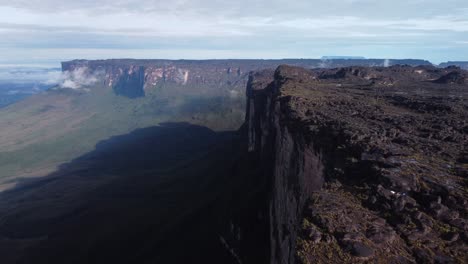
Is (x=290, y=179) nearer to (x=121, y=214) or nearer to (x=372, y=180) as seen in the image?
(x=372, y=180)

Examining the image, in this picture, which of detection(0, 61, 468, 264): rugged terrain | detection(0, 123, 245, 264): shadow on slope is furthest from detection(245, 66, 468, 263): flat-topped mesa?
detection(0, 123, 245, 264): shadow on slope

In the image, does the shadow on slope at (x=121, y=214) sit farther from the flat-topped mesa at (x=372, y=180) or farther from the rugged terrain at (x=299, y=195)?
the flat-topped mesa at (x=372, y=180)

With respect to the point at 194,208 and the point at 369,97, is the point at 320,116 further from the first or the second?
the point at 194,208

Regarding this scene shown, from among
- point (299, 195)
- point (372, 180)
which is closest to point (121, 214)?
A: point (299, 195)

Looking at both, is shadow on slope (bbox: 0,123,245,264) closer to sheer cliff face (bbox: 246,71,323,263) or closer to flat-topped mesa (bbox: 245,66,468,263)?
sheer cliff face (bbox: 246,71,323,263)

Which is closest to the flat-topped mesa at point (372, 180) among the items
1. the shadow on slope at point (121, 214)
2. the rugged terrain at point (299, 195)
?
the rugged terrain at point (299, 195)

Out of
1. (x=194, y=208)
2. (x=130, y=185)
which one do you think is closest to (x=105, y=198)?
(x=130, y=185)
